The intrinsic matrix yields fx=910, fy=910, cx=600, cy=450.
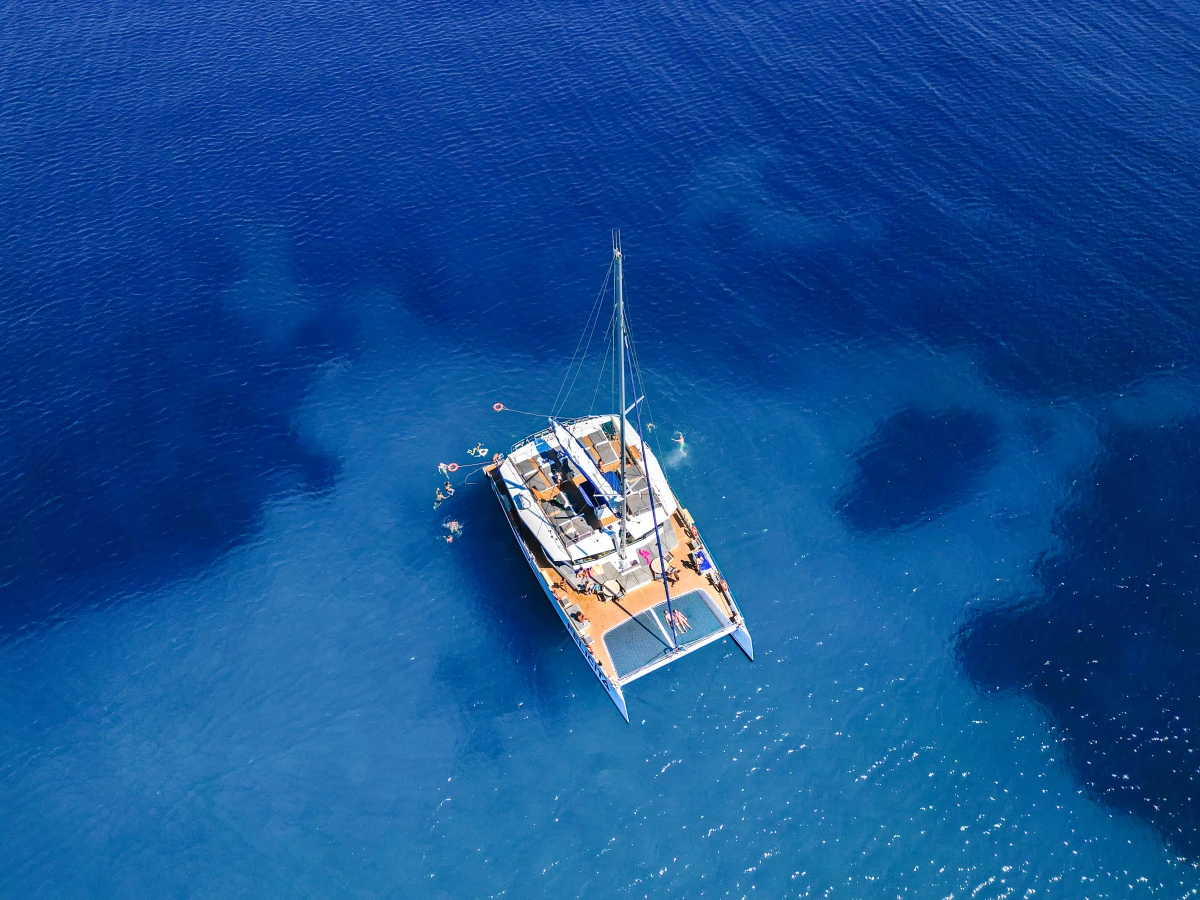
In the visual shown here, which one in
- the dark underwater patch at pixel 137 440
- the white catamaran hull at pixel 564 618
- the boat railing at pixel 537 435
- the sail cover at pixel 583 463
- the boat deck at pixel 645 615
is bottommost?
the dark underwater patch at pixel 137 440

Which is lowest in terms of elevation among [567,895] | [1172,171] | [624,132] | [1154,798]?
[567,895]

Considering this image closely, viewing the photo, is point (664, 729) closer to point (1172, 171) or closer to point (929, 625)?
point (929, 625)


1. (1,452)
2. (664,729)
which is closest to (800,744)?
(664,729)

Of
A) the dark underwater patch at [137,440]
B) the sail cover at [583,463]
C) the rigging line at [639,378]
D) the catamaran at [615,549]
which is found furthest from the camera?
the rigging line at [639,378]

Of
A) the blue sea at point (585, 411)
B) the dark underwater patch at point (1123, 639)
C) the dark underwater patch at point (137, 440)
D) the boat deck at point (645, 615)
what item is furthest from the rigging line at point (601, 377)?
the dark underwater patch at point (1123, 639)

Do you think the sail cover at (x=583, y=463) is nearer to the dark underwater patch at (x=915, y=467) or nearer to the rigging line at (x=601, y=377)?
the rigging line at (x=601, y=377)

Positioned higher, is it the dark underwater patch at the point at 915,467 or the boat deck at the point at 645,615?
the dark underwater patch at the point at 915,467

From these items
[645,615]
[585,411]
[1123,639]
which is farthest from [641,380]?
[1123,639]

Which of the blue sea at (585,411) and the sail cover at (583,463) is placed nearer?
the blue sea at (585,411)
